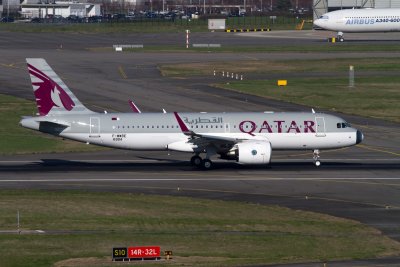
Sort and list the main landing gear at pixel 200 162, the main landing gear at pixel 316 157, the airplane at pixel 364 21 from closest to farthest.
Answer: the main landing gear at pixel 200 162
the main landing gear at pixel 316 157
the airplane at pixel 364 21

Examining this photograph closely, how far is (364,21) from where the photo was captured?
164750 millimetres

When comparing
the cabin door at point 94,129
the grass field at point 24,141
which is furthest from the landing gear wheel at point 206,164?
the grass field at point 24,141

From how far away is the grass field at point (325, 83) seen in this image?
9503 centimetres

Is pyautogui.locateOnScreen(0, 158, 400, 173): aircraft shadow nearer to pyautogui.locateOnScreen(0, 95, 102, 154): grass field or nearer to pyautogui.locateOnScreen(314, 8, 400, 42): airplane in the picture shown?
pyautogui.locateOnScreen(0, 95, 102, 154): grass field

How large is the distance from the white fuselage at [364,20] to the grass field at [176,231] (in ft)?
382

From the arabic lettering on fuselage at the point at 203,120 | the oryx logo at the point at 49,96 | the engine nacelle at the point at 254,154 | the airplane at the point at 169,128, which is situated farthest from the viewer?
the arabic lettering on fuselage at the point at 203,120

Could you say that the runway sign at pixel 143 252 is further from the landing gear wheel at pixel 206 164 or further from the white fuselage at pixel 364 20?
the white fuselage at pixel 364 20

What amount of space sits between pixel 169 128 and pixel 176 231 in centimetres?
1908

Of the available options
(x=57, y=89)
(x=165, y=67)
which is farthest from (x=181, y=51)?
(x=57, y=89)

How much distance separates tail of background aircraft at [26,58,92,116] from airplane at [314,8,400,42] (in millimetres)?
107501

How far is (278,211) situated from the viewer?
50.4m

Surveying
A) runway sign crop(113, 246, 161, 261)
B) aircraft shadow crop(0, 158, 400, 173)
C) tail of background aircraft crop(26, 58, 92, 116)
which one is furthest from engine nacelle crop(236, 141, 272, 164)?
runway sign crop(113, 246, 161, 261)

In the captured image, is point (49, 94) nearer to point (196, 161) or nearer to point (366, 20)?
point (196, 161)

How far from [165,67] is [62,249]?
286ft
